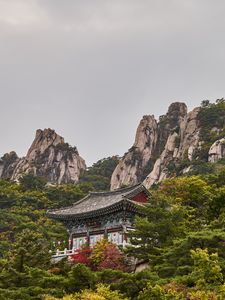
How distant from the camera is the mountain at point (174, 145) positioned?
78.8 m

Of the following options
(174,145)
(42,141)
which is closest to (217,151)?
(174,145)

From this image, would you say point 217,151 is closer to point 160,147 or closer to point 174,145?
point 174,145

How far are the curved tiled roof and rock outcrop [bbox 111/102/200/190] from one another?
36143 mm

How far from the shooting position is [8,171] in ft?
360

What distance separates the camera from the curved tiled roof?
37875 mm

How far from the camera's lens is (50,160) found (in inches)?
4134

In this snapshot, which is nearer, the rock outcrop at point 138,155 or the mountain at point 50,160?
the rock outcrop at point 138,155

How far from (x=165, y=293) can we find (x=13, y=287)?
28.4ft

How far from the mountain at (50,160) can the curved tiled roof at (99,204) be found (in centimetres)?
5657

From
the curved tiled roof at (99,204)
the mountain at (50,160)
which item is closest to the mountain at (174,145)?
the mountain at (50,160)

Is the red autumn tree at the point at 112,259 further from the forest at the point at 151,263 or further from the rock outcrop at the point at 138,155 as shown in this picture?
the rock outcrop at the point at 138,155

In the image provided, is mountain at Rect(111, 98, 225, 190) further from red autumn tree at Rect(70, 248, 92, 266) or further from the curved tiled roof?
red autumn tree at Rect(70, 248, 92, 266)

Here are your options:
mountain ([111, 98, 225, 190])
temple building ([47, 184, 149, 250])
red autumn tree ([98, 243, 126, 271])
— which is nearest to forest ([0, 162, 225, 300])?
red autumn tree ([98, 243, 126, 271])

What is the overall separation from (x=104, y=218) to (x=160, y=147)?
198ft
